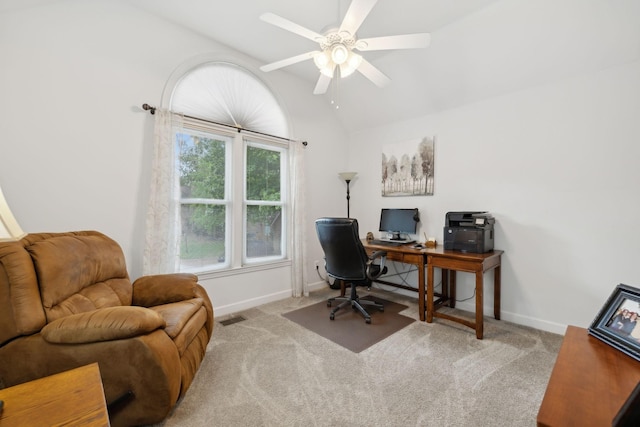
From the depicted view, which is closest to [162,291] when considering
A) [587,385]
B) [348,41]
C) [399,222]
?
[348,41]

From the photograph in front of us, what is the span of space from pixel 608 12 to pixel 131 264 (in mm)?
4417

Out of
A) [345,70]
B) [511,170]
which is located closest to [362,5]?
[345,70]

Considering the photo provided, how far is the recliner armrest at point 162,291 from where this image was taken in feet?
6.80

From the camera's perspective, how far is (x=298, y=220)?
3.57 meters

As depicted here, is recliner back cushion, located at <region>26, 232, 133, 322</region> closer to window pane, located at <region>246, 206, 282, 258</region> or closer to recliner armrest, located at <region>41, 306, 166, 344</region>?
recliner armrest, located at <region>41, 306, 166, 344</region>

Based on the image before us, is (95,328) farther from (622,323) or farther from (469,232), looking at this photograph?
(469,232)

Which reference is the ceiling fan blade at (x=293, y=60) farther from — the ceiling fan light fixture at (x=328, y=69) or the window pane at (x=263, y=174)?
the window pane at (x=263, y=174)

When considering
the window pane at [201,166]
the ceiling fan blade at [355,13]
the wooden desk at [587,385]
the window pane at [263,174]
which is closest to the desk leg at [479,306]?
the wooden desk at [587,385]

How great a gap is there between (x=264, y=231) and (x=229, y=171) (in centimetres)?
88

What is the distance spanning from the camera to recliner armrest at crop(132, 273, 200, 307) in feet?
6.80

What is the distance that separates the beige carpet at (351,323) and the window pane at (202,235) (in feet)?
3.50

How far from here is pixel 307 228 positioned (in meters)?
3.82

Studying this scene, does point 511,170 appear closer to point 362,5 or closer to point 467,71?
point 467,71

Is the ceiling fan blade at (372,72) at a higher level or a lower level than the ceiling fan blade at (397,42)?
lower
